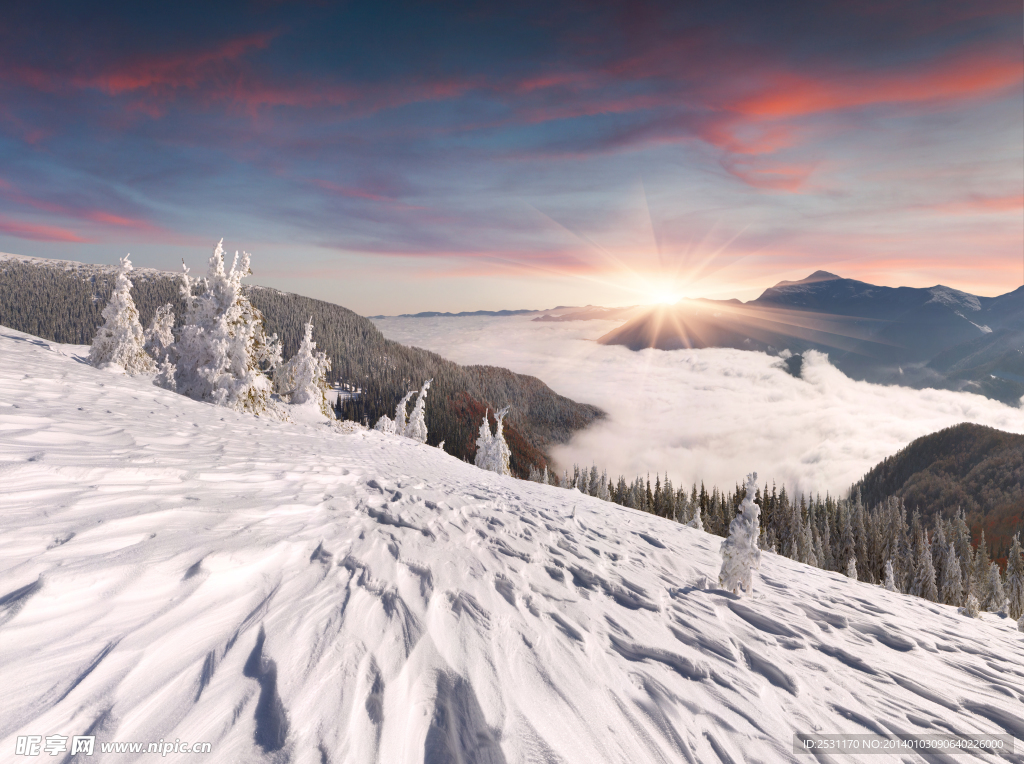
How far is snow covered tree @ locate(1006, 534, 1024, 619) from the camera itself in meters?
73.4

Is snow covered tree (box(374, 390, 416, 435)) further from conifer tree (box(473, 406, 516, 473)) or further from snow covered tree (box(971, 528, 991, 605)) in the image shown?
snow covered tree (box(971, 528, 991, 605))

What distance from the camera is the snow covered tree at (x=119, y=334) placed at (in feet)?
74.0

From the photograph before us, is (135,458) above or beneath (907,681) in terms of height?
above

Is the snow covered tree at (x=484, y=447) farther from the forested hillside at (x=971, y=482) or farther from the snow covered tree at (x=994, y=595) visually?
the forested hillside at (x=971, y=482)

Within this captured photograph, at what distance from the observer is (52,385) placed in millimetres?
8367

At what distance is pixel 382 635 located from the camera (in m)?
3.22

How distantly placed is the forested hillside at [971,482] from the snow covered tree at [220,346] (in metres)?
196

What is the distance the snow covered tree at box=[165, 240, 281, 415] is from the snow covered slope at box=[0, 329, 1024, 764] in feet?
46.7

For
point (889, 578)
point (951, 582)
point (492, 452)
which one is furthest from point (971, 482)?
point (492, 452)

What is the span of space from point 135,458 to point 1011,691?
10884mm

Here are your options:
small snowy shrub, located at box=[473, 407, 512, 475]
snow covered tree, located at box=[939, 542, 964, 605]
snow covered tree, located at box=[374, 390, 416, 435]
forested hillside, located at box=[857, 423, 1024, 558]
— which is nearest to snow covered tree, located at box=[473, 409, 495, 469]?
small snowy shrub, located at box=[473, 407, 512, 475]

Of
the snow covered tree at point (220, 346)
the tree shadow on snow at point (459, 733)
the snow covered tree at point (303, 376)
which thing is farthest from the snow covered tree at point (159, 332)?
the tree shadow on snow at point (459, 733)

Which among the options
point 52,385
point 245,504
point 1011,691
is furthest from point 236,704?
point 52,385

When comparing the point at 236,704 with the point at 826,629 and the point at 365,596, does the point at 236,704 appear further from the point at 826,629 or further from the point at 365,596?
the point at 826,629
